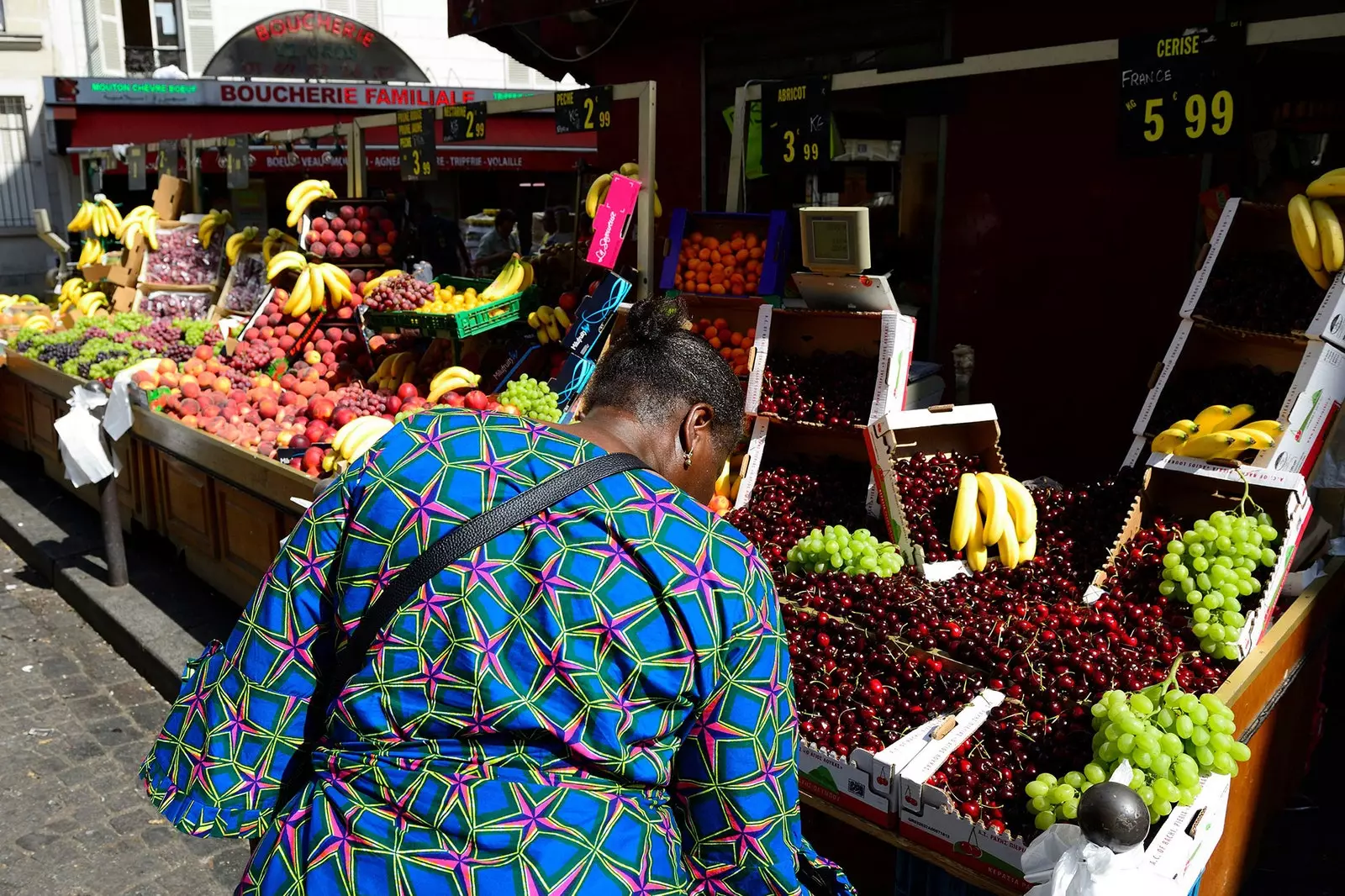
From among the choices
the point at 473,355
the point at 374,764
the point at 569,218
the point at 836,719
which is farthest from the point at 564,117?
the point at 569,218

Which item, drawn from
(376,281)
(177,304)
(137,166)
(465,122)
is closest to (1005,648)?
(465,122)

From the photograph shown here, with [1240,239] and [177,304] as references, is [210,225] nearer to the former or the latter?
[177,304]

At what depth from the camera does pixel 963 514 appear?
11.2 ft

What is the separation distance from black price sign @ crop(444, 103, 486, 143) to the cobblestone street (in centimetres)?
347

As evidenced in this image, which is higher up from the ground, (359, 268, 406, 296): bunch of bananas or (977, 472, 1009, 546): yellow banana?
(359, 268, 406, 296): bunch of bananas

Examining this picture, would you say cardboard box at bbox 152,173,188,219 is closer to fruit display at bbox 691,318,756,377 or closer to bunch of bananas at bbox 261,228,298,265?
bunch of bananas at bbox 261,228,298,265

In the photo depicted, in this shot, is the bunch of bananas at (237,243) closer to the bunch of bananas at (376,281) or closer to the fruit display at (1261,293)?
the bunch of bananas at (376,281)

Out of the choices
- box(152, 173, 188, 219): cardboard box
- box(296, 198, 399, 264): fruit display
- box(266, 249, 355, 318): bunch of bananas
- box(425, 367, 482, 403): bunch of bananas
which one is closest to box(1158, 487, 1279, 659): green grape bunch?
box(425, 367, 482, 403): bunch of bananas

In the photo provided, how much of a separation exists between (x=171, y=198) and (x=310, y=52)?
45.9 feet

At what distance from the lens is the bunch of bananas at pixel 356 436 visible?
179 inches

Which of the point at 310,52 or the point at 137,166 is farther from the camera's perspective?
the point at 310,52

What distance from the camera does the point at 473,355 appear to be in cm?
594

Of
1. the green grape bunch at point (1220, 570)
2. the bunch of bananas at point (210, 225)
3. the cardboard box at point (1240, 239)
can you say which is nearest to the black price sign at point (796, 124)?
the cardboard box at point (1240, 239)

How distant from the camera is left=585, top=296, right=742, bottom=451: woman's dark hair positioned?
164cm
